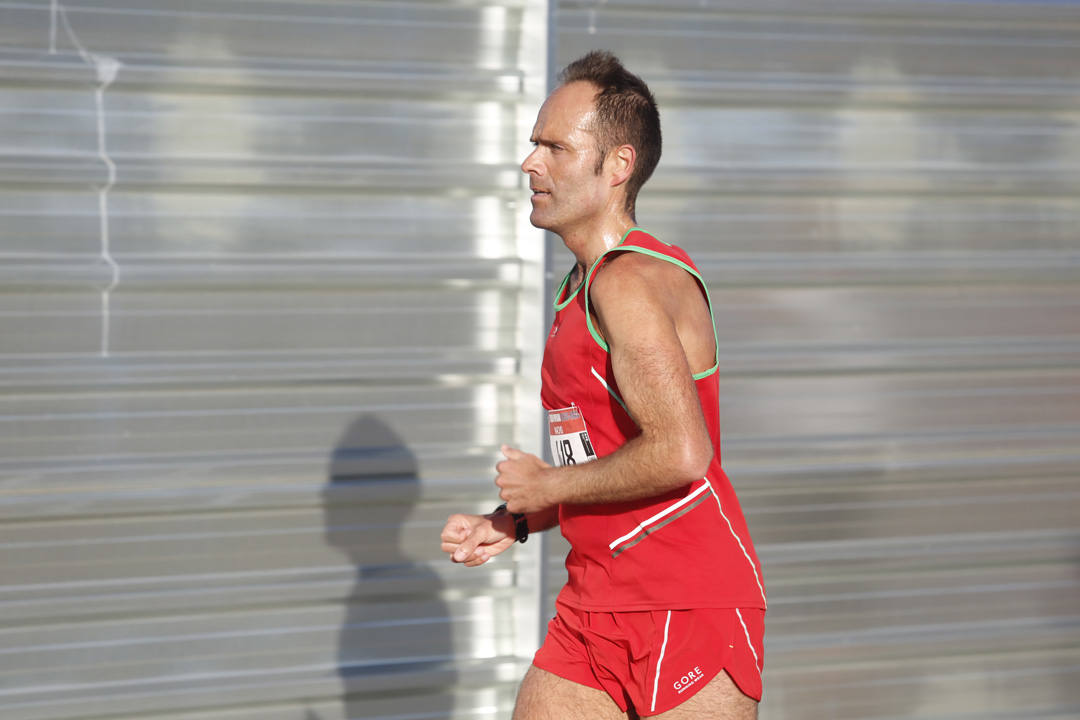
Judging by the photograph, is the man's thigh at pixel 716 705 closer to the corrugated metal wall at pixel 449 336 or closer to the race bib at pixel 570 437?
the race bib at pixel 570 437

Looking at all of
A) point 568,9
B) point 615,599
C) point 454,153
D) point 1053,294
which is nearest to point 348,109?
point 454,153

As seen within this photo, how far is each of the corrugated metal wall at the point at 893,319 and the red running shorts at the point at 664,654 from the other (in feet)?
6.36

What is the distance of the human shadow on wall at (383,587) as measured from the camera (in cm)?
395

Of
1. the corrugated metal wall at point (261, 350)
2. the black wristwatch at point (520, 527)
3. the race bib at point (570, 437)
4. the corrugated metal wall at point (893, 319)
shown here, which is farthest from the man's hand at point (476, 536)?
the corrugated metal wall at point (893, 319)

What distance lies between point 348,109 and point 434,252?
1.77 ft

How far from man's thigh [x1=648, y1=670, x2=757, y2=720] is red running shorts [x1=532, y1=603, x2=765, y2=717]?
0.03 ft

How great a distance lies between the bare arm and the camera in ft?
6.99

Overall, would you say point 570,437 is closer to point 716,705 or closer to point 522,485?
point 522,485

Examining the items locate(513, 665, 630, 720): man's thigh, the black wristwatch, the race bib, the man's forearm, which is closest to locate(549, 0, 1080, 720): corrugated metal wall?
the black wristwatch

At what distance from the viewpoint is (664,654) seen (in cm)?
230

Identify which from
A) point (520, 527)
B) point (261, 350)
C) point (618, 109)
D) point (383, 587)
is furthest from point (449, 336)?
point (618, 109)

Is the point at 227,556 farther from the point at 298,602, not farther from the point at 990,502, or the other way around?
the point at 990,502

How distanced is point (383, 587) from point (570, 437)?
175cm

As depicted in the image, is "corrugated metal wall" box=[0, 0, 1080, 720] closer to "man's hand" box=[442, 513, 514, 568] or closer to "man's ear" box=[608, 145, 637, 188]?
"man's hand" box=[442, 513, 514, 568]
